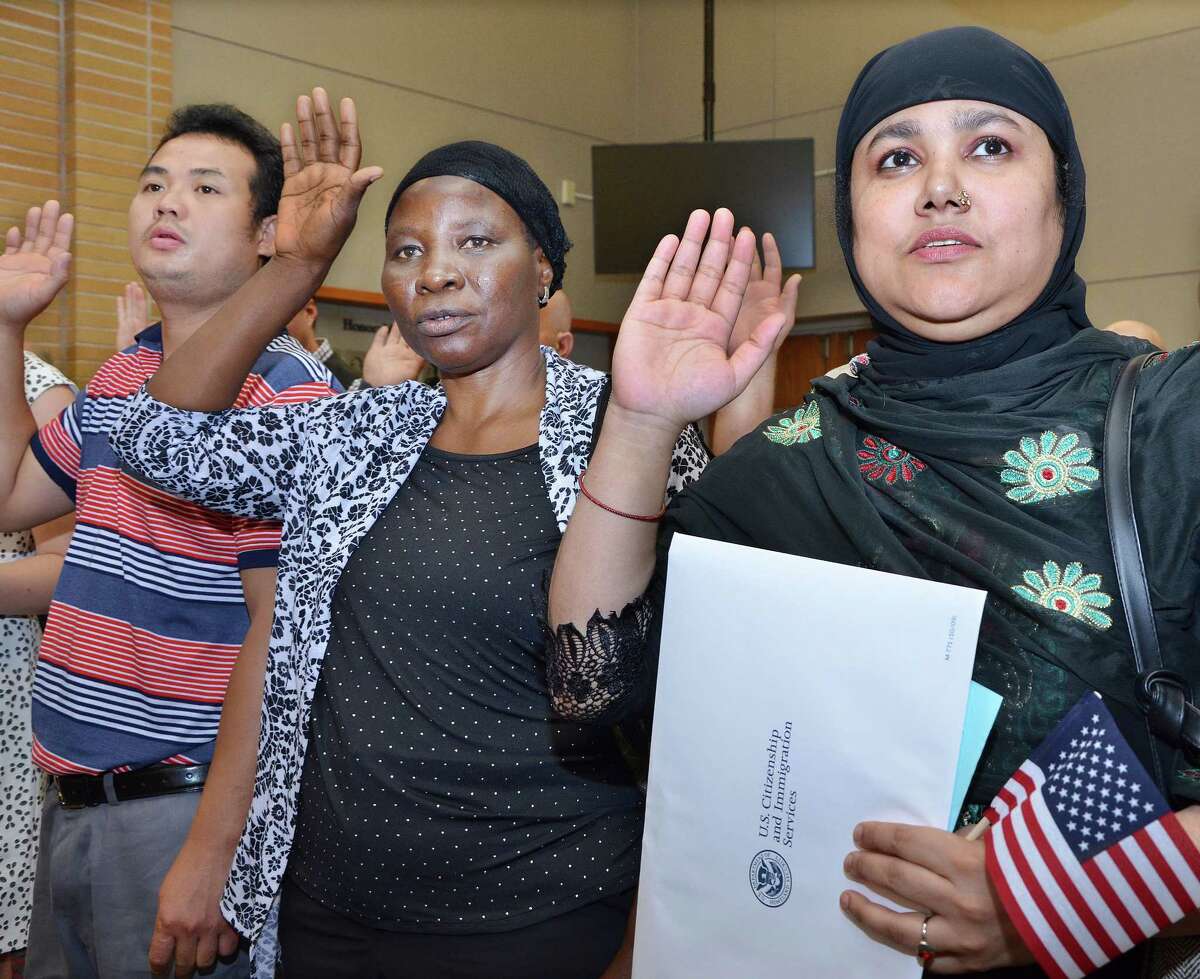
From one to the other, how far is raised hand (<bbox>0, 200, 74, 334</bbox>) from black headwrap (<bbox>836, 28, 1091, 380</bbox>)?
1.54 metres

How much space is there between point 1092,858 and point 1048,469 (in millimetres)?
373

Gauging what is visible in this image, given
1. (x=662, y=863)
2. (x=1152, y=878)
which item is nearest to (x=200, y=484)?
(x=662, y=863)

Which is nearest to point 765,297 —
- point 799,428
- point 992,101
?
point 799,428

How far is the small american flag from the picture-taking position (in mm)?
877

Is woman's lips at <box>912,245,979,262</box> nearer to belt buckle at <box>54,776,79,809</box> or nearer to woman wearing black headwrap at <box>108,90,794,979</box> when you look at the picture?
woman wearing black headwrap at <box>108,90,794,979</box>

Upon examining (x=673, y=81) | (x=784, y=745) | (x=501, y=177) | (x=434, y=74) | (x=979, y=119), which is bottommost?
(x=784, y=745)

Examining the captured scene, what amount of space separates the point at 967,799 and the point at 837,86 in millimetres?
7643

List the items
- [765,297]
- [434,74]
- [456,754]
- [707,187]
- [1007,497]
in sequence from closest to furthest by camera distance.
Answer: [1007,497]
[456,754]
[765,297]
[707,187]
[434,74]

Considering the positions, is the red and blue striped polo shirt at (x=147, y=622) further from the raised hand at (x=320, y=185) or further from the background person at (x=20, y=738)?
the background person at (x=20, y=738)

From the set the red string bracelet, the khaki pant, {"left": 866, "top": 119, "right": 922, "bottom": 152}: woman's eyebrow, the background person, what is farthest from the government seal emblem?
the background person

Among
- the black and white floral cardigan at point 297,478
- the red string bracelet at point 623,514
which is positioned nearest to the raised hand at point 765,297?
the black and white floral cardigan at point 297,478

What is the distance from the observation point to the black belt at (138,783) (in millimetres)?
1866

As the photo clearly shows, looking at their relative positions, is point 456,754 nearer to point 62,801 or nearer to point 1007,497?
point 1007,497

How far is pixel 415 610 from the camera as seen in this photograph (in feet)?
4.91
